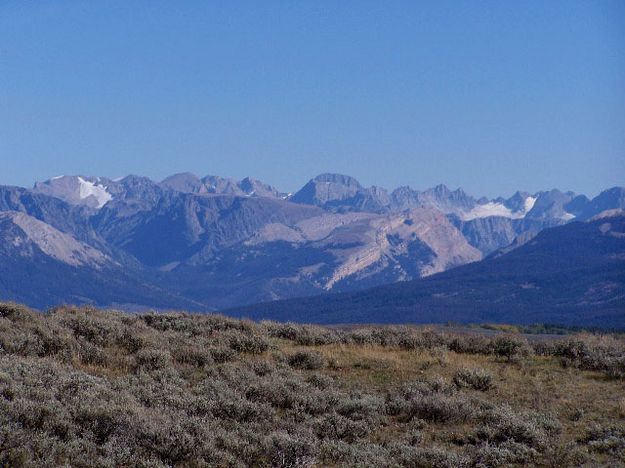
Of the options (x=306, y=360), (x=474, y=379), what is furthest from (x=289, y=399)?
(x=474, y=379)

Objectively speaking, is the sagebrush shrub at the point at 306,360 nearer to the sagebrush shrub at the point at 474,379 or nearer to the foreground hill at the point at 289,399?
the foreground hill at the point at 289,399

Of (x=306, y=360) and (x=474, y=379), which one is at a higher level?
(x=306, y=360)

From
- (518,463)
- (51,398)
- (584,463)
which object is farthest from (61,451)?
(584,463)

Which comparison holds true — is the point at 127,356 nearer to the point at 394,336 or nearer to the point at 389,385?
the point at 389,385

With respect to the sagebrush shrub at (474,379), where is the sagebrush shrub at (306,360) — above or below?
above

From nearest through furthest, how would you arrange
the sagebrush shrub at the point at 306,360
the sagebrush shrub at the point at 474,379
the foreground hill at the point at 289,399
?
1. the foreground hill at the point at 289,399
2. the sagebrush shrub at the point at 474,379
3. the sagebrush shrub at the point at 306,360

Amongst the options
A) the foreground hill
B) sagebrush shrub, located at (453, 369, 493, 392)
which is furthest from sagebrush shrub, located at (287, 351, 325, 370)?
sagebrush shrub, located at (453, 369, 493, 392)

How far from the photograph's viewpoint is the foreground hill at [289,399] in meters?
14.9

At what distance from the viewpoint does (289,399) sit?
61.5 feet

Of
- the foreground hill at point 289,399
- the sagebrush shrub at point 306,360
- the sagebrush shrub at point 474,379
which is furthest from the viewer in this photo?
the sagebrush shrub at point 306,360

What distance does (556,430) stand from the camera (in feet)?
57.0

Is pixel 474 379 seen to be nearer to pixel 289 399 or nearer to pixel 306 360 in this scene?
pixel 306 360

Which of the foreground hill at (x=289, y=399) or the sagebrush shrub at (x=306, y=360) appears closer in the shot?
the foreground hill at (x=289, y=399)

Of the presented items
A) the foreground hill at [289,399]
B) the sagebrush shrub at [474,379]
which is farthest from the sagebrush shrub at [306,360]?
the sagebrush shrub at [474,379]
